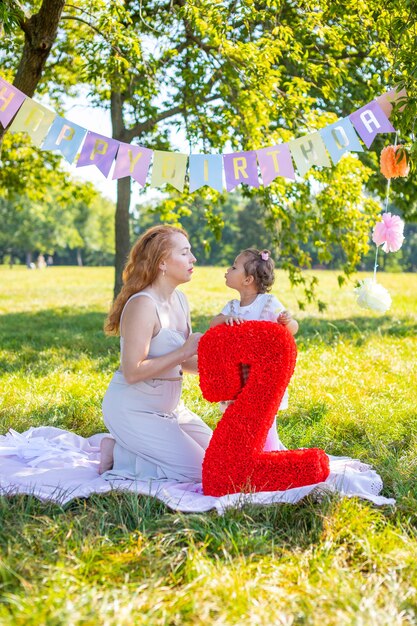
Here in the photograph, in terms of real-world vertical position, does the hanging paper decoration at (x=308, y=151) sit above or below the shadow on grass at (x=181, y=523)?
above

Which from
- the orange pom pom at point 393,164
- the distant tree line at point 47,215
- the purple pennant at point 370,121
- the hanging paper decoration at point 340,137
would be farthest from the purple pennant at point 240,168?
the distant tree line at point 47,215

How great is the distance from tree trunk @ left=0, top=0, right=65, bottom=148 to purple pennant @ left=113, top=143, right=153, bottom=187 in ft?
4.40

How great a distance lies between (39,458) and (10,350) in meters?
4.37

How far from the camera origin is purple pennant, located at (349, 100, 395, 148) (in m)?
4.50

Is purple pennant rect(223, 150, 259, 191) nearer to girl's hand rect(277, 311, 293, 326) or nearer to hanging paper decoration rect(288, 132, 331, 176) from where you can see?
hanging paper decoration rect(288, 132, 331, 176)

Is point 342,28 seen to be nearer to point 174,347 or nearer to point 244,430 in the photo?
point 174,347

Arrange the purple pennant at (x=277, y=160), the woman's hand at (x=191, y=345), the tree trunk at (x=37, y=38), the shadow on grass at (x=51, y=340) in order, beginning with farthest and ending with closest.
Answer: the shadow on grass at (x=51, y=340)
the tree trunk at (x=37, y=38)
the purple pennant at (x=277, y=160)
the woman's hand at (x=191, y=345)

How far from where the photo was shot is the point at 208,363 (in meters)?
3.44

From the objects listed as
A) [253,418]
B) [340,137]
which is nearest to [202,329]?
[340,137]

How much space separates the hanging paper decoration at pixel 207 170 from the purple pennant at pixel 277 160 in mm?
283

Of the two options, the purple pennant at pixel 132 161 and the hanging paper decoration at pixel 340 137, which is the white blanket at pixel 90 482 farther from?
the hanging paper decoration at pixel 340 137

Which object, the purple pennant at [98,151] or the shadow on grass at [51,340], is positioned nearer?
the purple pennant at [98,151]

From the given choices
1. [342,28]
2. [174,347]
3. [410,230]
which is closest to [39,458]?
[174,347]

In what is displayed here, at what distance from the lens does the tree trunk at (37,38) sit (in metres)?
5.26
